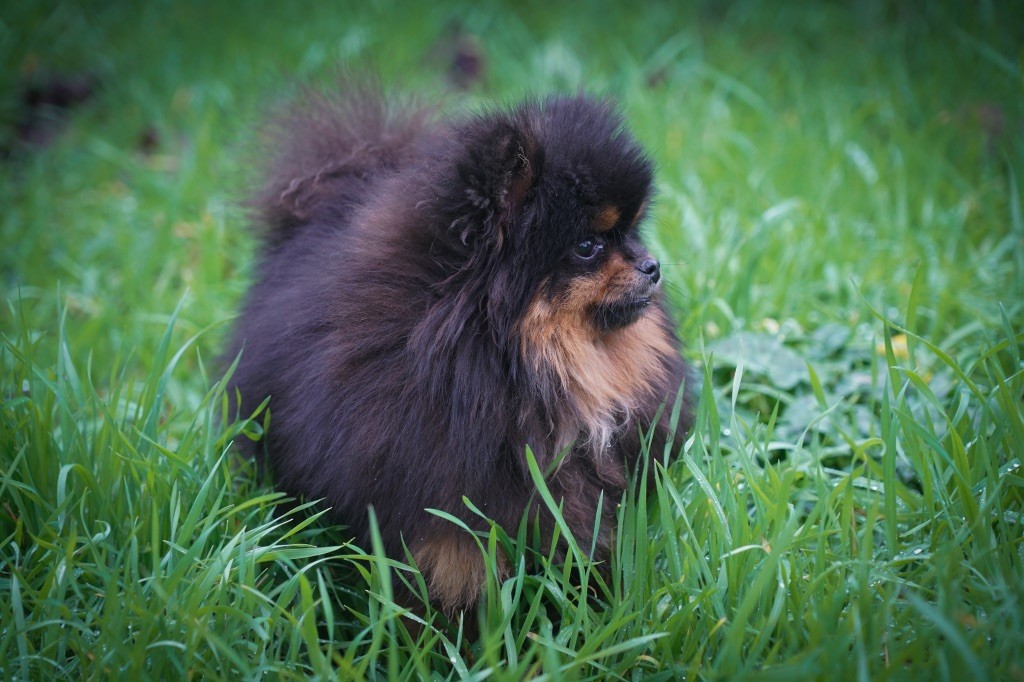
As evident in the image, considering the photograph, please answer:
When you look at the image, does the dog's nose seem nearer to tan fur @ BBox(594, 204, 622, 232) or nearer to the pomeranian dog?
the pomeranian dog

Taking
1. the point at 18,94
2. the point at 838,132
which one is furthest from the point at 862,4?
the point at 18,94

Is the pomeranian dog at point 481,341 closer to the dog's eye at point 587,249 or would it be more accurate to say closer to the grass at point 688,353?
the dog's eye at point 587,249

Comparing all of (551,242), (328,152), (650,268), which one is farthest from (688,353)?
(328,152)

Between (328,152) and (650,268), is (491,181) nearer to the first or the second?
(650,268)

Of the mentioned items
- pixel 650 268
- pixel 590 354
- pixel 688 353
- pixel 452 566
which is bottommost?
pixel 452 566

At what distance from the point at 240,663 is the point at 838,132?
441cm

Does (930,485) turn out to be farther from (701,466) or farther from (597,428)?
(597,428)

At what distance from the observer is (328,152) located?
299cm

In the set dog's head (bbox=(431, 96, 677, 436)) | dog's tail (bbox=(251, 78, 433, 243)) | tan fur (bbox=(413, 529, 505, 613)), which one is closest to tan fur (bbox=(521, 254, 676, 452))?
dog's head (bbox=(431, 96, 677, 436))

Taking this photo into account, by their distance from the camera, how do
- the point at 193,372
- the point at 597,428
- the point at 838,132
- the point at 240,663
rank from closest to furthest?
the point at 240,663, the point at 597,428, the point at 193,372, the point at 838,132

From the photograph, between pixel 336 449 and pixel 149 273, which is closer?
pixel 336 449

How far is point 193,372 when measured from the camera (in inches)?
149

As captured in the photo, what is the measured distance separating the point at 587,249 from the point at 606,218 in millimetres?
97

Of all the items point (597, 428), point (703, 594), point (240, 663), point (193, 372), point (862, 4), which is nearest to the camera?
point (240, 663)
